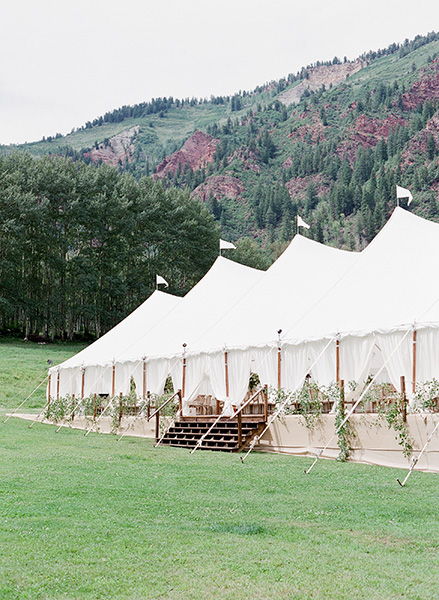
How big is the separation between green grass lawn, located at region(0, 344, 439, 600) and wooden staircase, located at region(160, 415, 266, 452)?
3340 mm

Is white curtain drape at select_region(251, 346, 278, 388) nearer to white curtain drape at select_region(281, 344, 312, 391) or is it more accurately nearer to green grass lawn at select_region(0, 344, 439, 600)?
white curtain drape at select_region(281, 344, 312, 391)

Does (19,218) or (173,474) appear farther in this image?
(19,218)

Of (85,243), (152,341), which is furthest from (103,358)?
(85,243)

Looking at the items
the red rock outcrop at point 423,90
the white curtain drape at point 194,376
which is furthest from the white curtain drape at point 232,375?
the red rock outcrop at point 423,90

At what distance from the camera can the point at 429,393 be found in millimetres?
12383

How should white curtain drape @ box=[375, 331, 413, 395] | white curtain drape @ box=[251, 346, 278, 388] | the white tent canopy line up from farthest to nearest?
white curtain drape @ box=[251, 346, 278, 388], the white tent canopy, white curtain drape @ box=[375, 331, 413, 395]

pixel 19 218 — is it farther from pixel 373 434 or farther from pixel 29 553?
pixel 29 553

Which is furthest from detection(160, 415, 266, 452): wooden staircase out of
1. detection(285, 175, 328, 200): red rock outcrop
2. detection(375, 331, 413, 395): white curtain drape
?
detection(285, 175, 328, 200): red rock outcrop

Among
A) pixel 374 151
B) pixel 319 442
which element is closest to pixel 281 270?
pixel 319 442

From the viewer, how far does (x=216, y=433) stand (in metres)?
16.5

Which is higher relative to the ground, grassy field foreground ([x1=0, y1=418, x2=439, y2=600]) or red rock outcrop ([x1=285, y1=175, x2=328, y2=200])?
red rock outcrop ([x1=285, y1=175, x2=328, y2=200])

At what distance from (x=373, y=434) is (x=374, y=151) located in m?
142

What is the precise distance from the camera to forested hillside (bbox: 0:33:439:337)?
4931 centimetres

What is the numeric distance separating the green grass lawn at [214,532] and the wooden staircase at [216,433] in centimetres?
334
